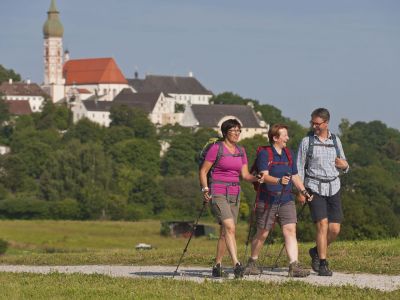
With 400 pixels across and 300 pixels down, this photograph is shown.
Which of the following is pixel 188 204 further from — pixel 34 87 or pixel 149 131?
pixel 34 87

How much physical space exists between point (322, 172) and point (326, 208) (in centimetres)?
43

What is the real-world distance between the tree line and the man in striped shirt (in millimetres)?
39735

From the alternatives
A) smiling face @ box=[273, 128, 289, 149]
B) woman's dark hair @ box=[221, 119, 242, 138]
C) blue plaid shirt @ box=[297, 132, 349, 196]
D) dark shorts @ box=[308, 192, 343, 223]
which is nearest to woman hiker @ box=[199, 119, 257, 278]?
woman's dark hair @ box=[221, 119, 242, 138]

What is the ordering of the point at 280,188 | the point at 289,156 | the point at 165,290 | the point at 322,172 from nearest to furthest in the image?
the point at 165,290
the point at 280,188
the point at 289,156
the point at 322,172

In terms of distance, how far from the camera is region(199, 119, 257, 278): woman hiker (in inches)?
598

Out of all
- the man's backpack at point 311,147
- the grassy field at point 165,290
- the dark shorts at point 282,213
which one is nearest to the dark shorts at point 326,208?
the dark shorts at point 282,213

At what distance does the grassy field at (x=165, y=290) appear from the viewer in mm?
13164

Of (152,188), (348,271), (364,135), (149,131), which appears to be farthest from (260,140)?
(348,271)

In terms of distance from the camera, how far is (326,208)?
15.6m

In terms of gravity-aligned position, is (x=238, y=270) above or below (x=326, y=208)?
Result: below

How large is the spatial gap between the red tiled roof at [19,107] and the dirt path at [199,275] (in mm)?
155564

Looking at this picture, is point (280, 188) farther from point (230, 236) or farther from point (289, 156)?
point (230, 236)

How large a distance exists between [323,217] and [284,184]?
0.74 meters

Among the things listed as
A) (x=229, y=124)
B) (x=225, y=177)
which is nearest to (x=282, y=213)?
(x=225, y=177)
